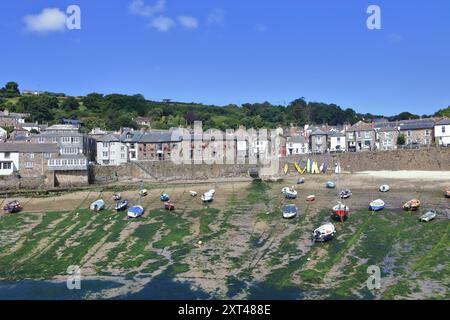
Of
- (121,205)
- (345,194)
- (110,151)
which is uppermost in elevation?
(110,151)

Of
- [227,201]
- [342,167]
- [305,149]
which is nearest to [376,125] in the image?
[305,149]

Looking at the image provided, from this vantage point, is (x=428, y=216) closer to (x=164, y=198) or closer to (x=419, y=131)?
(x=164, y=198)

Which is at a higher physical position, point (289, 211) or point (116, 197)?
point (116, 197)

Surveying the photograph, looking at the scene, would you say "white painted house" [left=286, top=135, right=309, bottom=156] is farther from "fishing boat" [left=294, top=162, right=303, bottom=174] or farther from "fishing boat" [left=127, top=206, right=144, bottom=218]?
"fishing boat" [left=127, top=206, right=144, bottom=218]

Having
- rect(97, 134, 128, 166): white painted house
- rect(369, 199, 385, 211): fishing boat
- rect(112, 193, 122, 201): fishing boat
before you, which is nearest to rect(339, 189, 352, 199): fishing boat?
rect(369, 199, 385, 211): fishing boat

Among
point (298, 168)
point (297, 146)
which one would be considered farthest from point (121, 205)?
point (297, 146)

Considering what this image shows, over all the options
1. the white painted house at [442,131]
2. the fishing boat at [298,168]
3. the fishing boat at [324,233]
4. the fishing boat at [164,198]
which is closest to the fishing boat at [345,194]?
the fishing boat at [324,233]
